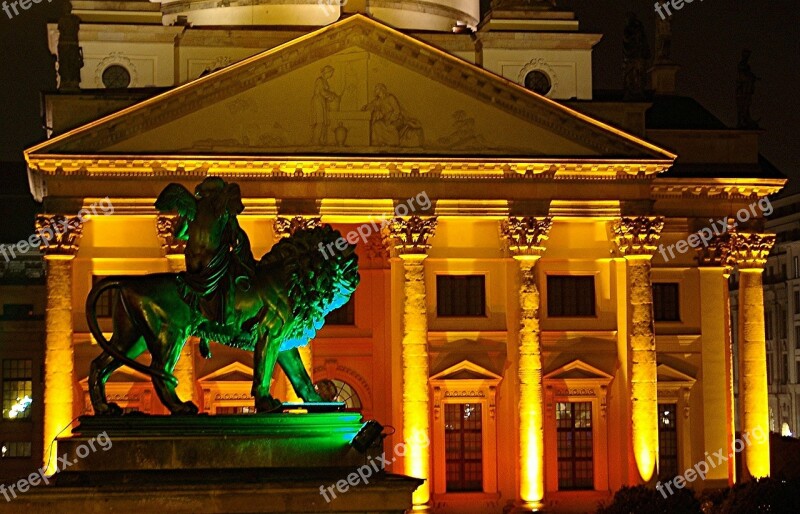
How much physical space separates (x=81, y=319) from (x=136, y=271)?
8.07ft

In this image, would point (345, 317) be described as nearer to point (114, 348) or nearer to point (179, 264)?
point (179, 264)

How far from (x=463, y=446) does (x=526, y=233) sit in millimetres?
7725

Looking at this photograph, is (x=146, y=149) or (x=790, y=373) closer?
(x=146, y=149)

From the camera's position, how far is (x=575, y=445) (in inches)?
2256

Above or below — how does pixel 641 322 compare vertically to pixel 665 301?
below

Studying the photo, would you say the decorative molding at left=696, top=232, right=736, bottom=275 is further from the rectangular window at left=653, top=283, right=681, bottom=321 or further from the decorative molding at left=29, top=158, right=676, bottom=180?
the decorative molding at left=29, top=158, right=676, bottom=180

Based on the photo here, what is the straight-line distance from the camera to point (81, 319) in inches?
2183

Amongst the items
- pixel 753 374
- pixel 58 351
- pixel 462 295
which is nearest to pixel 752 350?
pixel 753 374

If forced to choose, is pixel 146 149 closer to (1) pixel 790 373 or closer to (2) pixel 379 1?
(2) pixel 379 1

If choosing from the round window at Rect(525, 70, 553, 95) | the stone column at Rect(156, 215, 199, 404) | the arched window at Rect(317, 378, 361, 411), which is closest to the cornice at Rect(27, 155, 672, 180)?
the stone column at Rect(156, 215, 199, 404)

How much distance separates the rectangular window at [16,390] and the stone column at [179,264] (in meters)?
17.8

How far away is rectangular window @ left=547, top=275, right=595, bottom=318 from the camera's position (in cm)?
5812

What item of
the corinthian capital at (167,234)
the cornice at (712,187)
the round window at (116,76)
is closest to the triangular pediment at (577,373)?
the cornice at (712,187)

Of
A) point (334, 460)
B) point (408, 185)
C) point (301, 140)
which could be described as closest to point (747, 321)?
point (408, 185)
